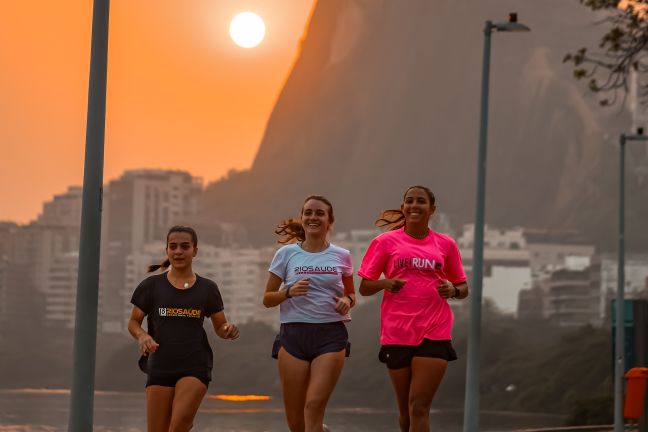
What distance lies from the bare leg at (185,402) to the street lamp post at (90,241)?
5.33ft

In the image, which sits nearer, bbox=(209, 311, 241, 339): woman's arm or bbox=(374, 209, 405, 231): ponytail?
bbox=(209, 311, 241, 339): woman's arm

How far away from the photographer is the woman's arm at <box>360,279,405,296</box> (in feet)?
28.1

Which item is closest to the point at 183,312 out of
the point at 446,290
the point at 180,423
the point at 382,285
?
the point at 180,423

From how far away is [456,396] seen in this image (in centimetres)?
18012

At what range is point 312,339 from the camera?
848 cm

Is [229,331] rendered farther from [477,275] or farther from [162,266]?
[477,275]

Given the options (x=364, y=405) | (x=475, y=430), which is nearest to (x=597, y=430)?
(x=475, y=430)

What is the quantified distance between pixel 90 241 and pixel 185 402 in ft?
7.16

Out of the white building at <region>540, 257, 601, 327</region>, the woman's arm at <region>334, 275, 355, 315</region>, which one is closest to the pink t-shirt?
the woman's arm at <region>334, 275, 355, 315</region>

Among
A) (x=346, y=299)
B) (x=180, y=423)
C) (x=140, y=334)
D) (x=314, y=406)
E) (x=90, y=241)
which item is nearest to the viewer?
(x=180, y=423)

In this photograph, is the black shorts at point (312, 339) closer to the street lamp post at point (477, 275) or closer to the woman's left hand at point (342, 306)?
the woman's left hand at point (342, 306)

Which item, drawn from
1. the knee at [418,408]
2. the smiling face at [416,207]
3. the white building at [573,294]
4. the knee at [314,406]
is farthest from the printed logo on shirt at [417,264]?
the white building at [573,294]

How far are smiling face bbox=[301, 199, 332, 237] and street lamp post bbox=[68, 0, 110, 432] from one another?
5.13 feet

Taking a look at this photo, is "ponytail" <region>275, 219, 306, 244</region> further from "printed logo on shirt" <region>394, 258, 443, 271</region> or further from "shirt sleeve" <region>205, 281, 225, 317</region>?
"shirt sleeve" <region>205, 281, 225, 317</region>
